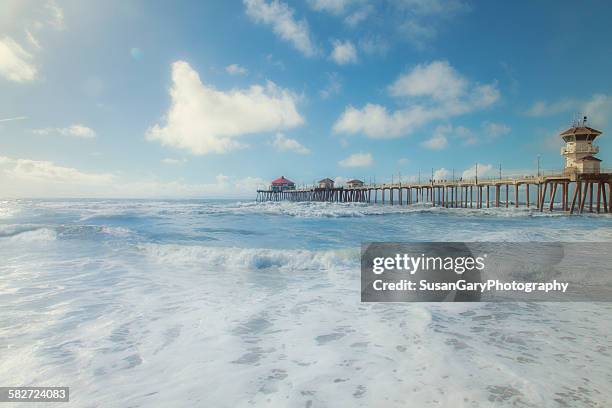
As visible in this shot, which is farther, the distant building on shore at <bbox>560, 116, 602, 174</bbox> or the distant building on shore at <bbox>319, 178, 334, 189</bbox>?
the distant building on shore at <bbox>319, 178, 334, 189</bbox>

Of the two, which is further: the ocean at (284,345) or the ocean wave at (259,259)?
the ocean wave at (259,259)

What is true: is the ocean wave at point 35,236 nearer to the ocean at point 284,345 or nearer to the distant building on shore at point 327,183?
the ocean at point 284,345

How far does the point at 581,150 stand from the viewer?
3136cm

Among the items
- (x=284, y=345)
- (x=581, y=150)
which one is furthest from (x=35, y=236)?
(x=581, y=150)

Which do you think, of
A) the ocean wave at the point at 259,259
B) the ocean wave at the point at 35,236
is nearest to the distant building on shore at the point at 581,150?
the ocean wave at the point at 259,259

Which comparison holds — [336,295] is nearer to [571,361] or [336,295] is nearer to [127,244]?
[571,361]

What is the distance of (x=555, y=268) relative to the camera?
7.95 meters

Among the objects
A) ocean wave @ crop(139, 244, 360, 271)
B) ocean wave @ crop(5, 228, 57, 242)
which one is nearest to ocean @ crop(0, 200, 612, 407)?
ocean wave @ crop(139, 244, 360, 271)

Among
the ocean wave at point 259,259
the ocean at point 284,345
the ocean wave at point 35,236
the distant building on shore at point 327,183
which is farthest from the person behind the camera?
the distant building on shore at point 327,183

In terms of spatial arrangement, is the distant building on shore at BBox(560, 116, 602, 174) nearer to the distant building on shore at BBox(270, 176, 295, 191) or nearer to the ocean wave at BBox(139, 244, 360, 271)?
the ocean wave at BBox(139, 244, 360, 271)

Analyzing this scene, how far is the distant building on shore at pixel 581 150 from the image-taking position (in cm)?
2983

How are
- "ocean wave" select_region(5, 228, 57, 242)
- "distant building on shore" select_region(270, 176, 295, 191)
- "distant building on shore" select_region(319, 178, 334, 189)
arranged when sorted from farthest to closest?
"distant building on shore" select_region(270, 176, 295, 191) → "distant building on shore" select_region(319, 178, 334, 189) → "ocean wave" select_region(5, 228, 57, 242)

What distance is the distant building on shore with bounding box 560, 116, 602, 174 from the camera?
1174 inches

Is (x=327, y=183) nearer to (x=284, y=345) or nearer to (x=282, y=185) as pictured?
(x=282, y=185)
